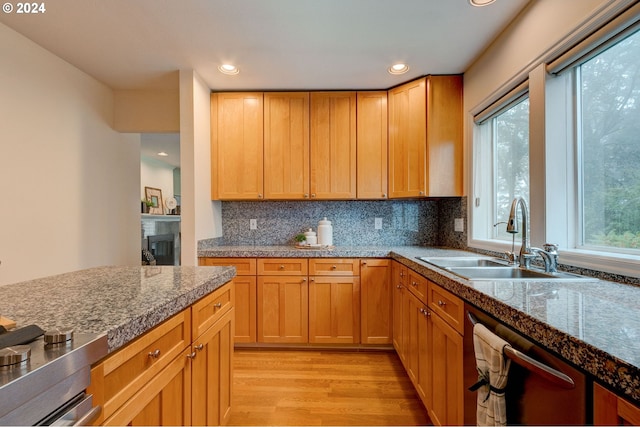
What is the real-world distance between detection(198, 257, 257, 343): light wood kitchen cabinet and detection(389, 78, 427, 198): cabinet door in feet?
4.85

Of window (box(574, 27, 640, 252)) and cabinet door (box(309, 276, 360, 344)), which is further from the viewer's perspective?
cabinet door (box(309, 276, 360, 344))

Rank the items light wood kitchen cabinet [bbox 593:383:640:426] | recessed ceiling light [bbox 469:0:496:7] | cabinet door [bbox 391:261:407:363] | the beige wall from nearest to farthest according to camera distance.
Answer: light wood kitchen cabinet [bbox 593:383:640:426] → recessed ceiling light [bbox 469:0:496:7] → cabinet door [bbox 391:261:407:363] → the beige wall

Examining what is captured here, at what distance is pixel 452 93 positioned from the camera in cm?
248

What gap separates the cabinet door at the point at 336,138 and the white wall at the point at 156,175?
4.20 metres

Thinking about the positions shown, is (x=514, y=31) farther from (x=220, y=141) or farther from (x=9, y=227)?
(x=9, y=227)

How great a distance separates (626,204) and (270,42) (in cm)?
217

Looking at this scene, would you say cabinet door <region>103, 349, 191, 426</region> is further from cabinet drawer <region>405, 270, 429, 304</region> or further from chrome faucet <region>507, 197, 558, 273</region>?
chrome faucet <region>507, 197, 558, 273</region>

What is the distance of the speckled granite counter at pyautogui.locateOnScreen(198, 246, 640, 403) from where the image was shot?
553 millimetres

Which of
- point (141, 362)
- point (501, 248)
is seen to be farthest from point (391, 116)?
point (141, 362)

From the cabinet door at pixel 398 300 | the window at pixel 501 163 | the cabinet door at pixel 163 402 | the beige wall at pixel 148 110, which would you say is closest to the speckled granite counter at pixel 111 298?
the cabinet door at pixel 163 402

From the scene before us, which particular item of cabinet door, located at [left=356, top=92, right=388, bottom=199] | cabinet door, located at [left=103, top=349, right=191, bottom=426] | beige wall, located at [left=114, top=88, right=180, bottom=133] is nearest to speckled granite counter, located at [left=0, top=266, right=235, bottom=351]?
cabinet door, located at [left=103, top=349, right=191, bottom=426]

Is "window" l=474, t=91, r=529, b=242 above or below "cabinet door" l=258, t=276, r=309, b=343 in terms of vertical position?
above

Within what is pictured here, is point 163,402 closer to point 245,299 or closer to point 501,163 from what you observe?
point 245,299

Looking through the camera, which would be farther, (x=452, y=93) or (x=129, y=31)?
(x=452, y=93)
